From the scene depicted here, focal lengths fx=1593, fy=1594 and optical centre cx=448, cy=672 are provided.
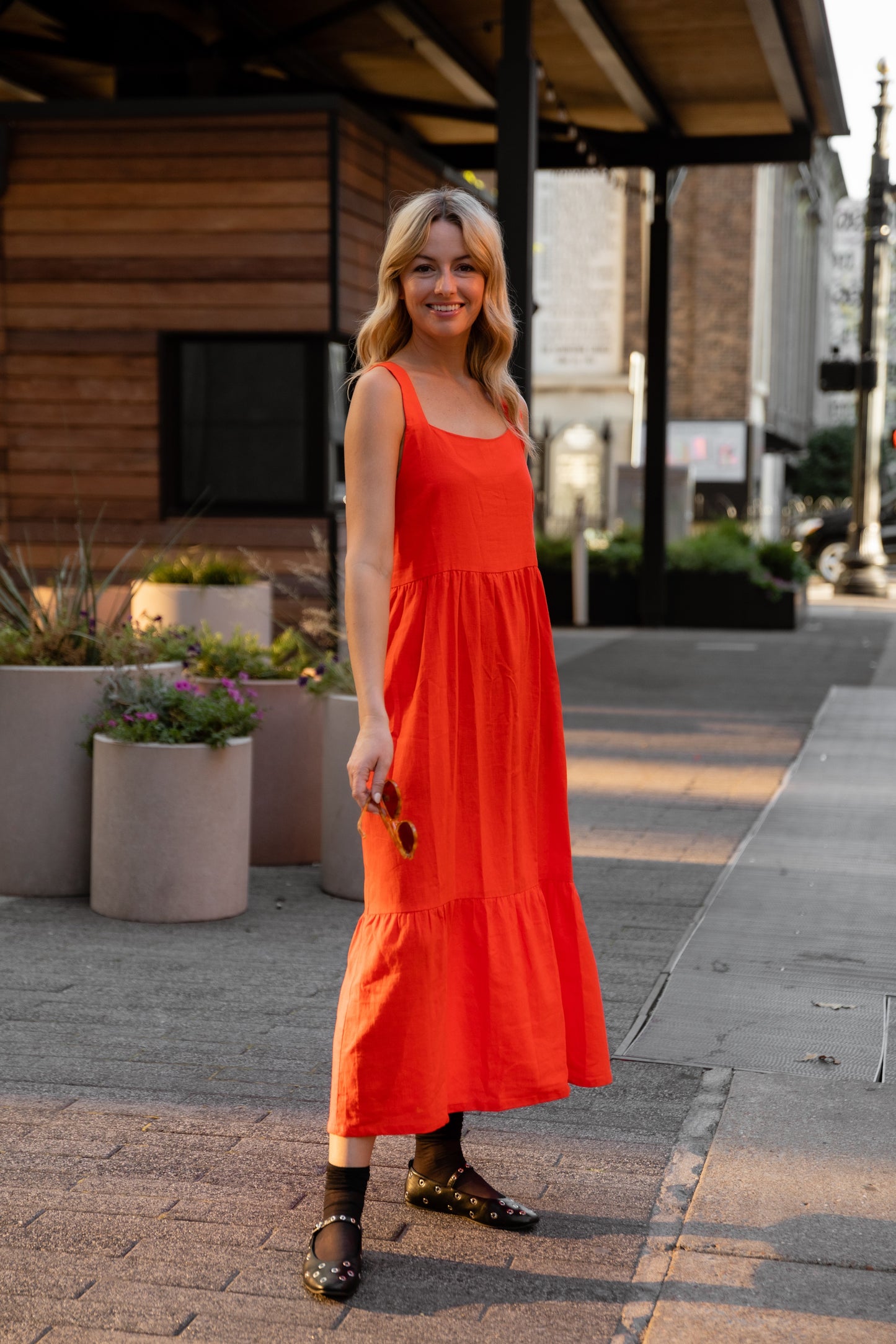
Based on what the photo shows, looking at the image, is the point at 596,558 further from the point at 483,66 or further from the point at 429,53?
the point at 429,53

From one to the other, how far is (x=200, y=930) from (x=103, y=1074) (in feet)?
4.75

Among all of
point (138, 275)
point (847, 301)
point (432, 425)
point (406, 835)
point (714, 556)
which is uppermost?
point (847, 301)

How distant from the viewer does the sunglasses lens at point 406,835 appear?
9.68 ft

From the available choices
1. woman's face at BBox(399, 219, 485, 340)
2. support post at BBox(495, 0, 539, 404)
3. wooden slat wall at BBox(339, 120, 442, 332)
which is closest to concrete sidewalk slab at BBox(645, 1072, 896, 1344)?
woman's face at BBox(399, 219, 485, 340)

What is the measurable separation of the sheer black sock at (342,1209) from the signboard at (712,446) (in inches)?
1303

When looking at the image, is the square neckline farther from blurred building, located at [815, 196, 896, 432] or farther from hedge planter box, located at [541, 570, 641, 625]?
blurred building, located at [815, 196, 896, 432]

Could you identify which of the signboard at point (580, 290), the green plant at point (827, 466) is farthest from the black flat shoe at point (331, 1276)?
the green plant at point (827, 466)

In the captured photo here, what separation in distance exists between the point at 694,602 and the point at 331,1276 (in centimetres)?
1565

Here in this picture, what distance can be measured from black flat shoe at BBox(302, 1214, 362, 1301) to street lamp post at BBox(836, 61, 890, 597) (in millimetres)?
20984

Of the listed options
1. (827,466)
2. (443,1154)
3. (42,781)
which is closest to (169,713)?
(42,781)

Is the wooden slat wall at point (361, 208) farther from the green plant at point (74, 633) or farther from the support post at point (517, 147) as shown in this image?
the green plant at point (74, 633)

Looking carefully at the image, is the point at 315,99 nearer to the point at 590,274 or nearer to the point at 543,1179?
the point at 543,1179

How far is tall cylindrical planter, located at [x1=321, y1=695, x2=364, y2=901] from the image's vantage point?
582 cm

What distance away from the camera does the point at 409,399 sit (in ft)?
9.93
